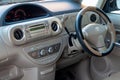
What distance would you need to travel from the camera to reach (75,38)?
5.76 ft

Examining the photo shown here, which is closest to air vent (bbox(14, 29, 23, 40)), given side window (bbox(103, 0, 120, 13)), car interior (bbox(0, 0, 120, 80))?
car interior (bbox(0, 0, 120, 80))

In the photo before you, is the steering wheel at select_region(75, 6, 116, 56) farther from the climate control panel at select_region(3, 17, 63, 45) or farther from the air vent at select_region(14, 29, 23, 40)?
the air vent at select_region(14, 29, 23, 40)

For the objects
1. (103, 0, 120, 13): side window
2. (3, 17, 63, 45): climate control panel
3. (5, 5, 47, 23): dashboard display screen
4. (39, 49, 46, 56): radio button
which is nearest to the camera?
(3, 17, 63, 45): climate control panel

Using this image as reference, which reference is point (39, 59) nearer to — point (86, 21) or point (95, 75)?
point (86, 21)

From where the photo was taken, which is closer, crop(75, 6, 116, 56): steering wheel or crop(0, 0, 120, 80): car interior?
crop(0, 0, 120, 80): car interior

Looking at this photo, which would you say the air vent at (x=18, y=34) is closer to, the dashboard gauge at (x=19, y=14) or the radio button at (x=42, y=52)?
the radio button at (x=42, y=52)

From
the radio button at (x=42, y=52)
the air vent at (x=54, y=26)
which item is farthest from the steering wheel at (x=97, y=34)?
the radio button at (x=42, y=52)

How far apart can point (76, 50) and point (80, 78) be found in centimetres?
58

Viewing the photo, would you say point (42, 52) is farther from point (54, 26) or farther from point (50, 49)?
point (54, 26)

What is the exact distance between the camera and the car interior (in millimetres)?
1519

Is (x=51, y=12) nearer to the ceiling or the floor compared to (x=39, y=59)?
nearer to the ceiling

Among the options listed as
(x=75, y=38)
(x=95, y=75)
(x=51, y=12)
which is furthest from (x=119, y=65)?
(x=51, y=12)

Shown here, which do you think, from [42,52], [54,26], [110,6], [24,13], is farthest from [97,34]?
[110,6]

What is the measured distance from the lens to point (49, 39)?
170 centimetres
